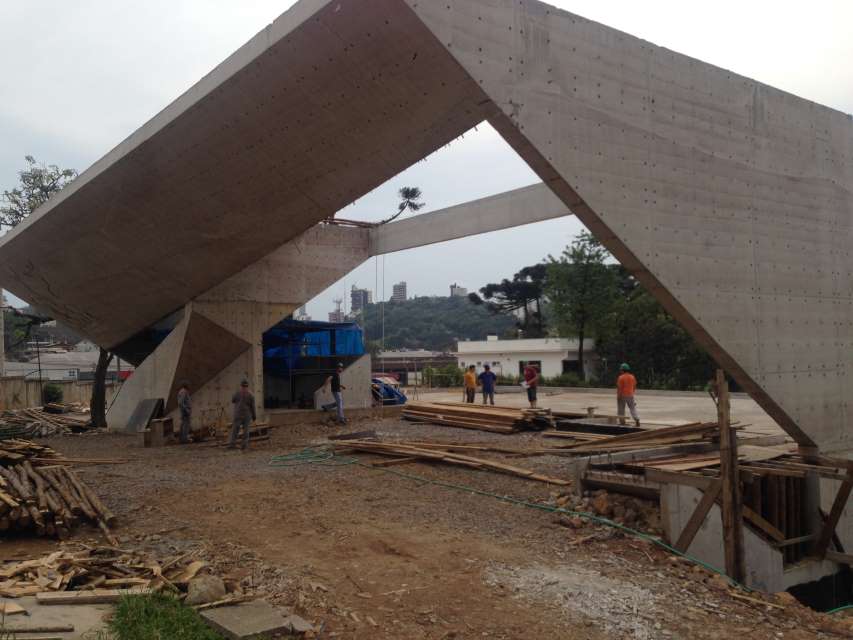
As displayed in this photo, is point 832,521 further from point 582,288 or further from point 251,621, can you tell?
point 582,288

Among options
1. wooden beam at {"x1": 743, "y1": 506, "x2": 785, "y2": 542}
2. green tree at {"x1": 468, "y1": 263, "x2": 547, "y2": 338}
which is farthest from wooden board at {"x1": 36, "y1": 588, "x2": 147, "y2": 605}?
green tree at {"x1": 468, "y1": 263, "x2": 547, "y2": 338}

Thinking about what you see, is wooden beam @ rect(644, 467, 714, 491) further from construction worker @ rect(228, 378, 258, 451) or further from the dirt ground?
construction worker @ rect(228, 378, 258, 451)

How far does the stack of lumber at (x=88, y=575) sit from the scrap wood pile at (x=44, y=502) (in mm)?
850

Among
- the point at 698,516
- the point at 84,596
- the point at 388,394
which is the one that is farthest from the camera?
the point at 388,394

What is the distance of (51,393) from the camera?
28281mm

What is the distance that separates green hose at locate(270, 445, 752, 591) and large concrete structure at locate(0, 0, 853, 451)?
2.78 metres

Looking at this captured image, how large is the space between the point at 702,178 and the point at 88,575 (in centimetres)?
814

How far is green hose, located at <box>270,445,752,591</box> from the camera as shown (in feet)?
21.1

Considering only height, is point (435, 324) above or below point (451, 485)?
above

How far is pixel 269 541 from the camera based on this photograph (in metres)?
6.33

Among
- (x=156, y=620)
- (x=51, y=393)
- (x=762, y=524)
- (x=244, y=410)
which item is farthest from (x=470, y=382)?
A: (x=51, y=393)

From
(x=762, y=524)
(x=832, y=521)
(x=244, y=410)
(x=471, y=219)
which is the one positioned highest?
(x=471, y=219)

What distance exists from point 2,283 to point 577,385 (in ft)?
93.2

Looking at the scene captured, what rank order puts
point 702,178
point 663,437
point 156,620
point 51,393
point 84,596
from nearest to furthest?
point 156,620 < point 84,596 < point 702,178 < point 663,437 < point 51,393
